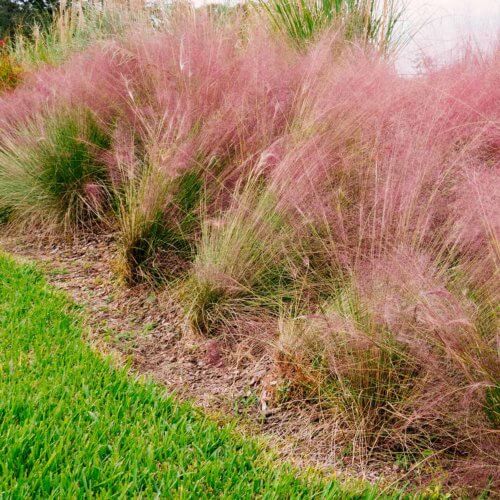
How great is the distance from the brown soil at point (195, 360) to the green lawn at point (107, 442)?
6.0 inches

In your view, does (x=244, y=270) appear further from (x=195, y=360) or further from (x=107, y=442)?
(x=107, y=442)

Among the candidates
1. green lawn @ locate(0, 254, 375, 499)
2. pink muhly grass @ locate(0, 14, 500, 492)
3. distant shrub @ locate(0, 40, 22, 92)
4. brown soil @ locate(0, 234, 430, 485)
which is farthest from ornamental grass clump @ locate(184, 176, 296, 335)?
distant shrub @ locate(0, 40, 22, 92)

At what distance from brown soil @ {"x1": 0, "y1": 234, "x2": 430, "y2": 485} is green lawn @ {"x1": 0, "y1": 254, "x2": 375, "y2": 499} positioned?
0.15 metres

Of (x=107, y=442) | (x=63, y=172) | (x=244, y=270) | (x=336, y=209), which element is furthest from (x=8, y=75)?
(x=107, y=442)

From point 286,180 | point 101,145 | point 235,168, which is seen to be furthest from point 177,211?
point 101,145

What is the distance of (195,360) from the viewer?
118 inches

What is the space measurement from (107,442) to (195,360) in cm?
86

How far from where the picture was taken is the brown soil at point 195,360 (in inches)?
92.7

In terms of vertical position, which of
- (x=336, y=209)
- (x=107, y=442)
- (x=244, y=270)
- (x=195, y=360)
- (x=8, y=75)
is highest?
(x=336, y=209)

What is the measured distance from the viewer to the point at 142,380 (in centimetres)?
271

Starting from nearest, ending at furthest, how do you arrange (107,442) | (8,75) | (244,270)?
(107,442) < (244,270) < (8,75)

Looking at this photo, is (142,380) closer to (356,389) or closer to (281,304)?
(281,304)

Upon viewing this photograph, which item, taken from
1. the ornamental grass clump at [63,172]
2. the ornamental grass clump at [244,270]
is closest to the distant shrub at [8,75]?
the ornamental grass clump at [63,172]

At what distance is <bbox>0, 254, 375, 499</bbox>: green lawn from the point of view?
198 centimetres
